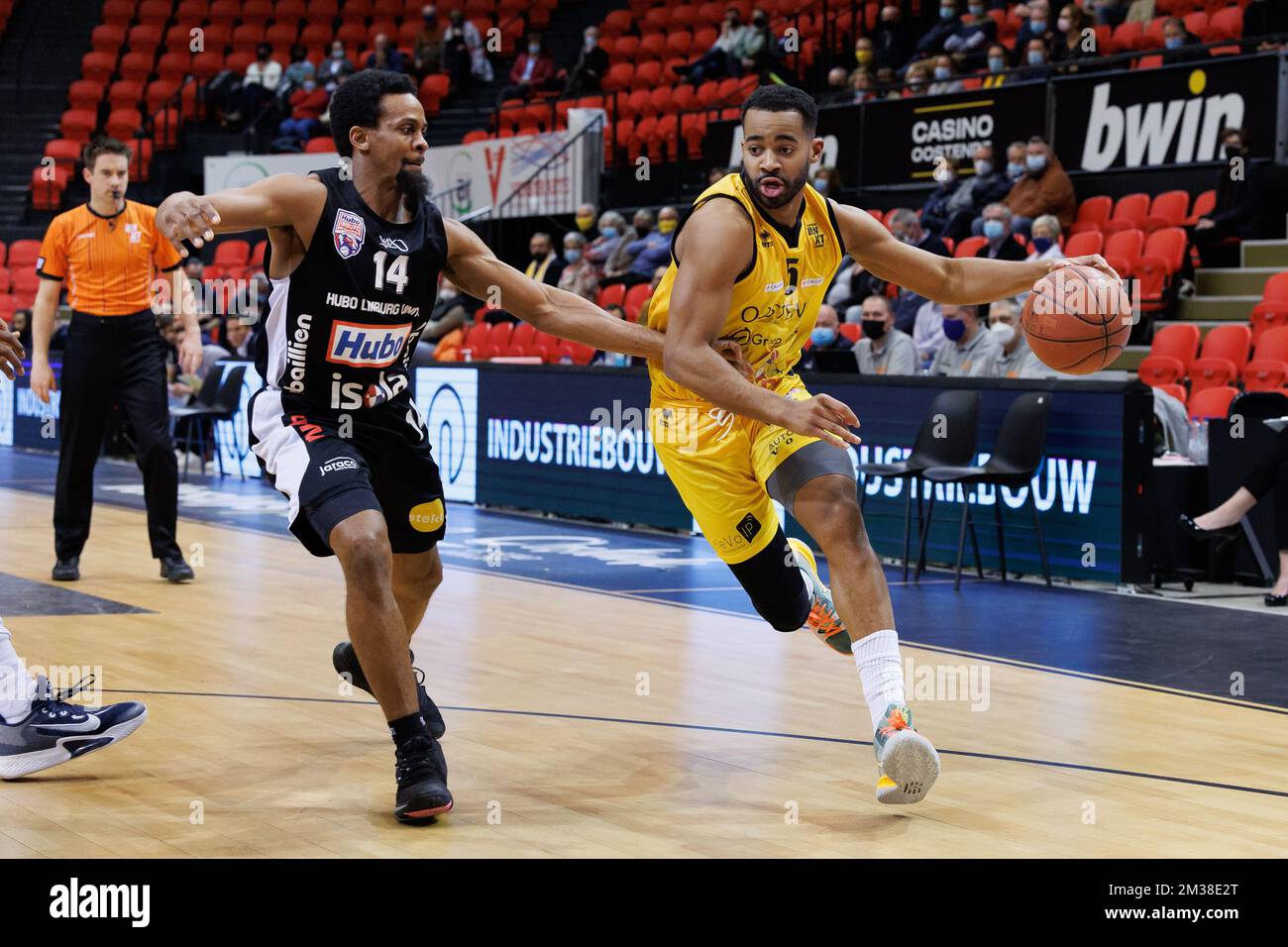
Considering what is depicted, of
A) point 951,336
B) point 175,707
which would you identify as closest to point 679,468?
point 175,707

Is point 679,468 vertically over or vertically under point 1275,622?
over

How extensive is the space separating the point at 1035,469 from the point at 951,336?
166 cm

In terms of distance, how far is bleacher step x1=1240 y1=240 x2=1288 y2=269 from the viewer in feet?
42.8

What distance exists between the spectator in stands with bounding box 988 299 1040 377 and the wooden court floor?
3.34 m

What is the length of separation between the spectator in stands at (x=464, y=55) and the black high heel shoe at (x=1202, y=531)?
16.6 m

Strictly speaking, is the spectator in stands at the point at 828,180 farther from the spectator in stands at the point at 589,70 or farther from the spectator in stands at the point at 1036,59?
the spectator in stands at the point at 589,70

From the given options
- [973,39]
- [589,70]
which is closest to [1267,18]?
[973,39]

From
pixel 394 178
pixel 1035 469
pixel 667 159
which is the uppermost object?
pixel 667 159

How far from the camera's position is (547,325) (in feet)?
16.1

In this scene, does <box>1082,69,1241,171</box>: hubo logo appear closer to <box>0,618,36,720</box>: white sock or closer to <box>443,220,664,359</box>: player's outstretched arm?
<box>443,220,664,359</box>: player's outstretched arm

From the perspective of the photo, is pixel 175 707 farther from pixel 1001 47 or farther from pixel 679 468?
pixel 1001 47

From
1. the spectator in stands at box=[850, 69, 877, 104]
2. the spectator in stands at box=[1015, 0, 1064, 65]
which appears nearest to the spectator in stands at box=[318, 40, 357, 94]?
the spectator in stands at box=[850, 69, 877, 104]

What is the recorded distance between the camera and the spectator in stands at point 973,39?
16.4 metres
